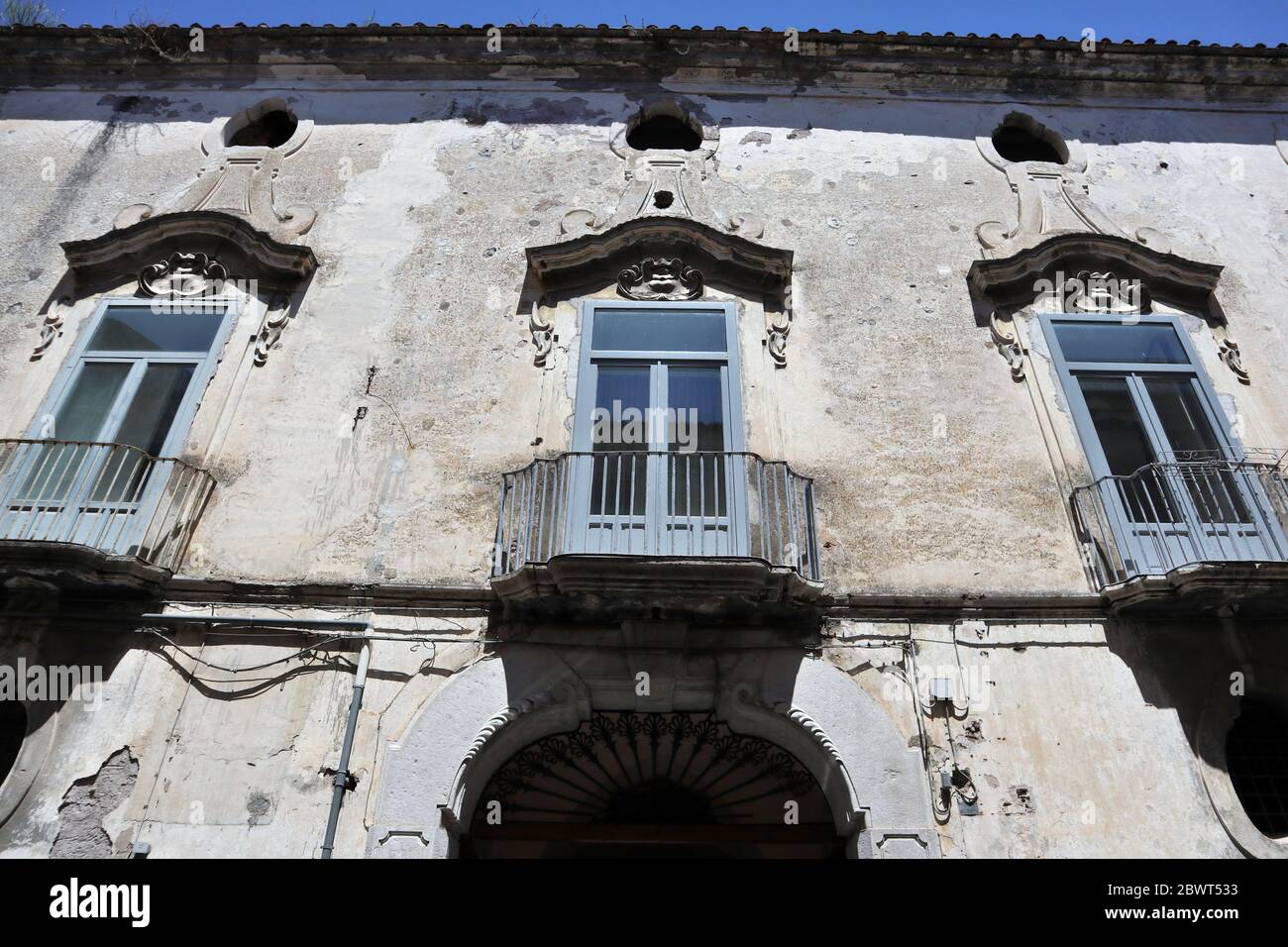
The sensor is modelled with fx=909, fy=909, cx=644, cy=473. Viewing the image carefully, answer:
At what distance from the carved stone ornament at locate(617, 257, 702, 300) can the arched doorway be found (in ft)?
12.2

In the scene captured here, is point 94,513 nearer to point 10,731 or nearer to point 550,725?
point 10,731

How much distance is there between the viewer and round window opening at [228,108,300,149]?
1002cm

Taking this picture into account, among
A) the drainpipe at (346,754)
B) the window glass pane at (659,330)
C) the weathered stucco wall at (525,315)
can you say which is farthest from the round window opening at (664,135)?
the drainpipe at (346,754)

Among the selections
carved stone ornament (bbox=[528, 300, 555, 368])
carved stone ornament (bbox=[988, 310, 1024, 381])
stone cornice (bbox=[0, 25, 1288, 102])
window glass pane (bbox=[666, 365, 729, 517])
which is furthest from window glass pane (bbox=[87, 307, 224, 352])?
carved stone ornament (bbox=[988, 310, 1024, 381])

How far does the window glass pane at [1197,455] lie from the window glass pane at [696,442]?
3337mm

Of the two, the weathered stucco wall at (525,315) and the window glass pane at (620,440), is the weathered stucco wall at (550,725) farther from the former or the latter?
the window glass pane at (620,440)

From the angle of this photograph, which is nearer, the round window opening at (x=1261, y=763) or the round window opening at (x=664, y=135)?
the round window opening at (x=1261, y=763)

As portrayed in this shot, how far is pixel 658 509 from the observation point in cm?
651

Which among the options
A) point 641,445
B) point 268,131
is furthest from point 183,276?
point 641,445

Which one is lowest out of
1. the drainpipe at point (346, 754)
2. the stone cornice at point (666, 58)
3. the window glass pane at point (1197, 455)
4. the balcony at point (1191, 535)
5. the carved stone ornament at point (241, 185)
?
the drainpipe at point (346, 754)

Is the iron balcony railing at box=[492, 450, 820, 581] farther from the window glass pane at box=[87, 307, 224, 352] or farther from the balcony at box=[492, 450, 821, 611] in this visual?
the window glass pane at box=[87, 307, 224, 352]

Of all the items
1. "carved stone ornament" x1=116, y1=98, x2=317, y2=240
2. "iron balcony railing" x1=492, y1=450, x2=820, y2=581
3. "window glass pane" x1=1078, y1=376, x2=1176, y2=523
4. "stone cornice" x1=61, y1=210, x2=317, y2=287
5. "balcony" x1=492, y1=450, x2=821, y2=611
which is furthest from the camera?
"carved stone ornament" x1=116, y1=98, x2=317, y2=240

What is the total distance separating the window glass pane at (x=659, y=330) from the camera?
7836mm

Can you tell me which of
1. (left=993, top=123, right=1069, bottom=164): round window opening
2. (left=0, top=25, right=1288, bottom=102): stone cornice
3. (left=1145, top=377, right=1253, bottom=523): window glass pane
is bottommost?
(left=1145, top=377, right=1253, bottom=523): window glass pane
